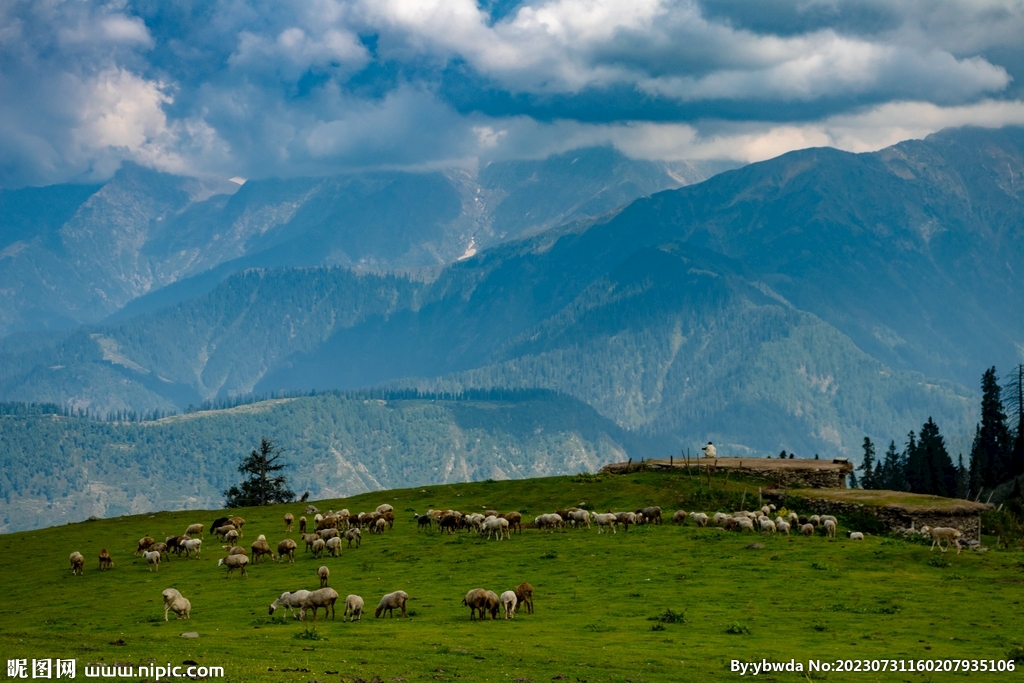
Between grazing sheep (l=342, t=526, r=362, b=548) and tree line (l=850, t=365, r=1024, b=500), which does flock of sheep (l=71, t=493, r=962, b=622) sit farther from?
A: tree line (l=850, t=365, r=1024, b=500)

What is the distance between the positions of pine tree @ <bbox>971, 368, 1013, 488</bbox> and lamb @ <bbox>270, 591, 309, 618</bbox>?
105957mm

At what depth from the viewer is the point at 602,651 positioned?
124ft

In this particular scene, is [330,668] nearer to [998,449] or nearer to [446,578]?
[446,578]

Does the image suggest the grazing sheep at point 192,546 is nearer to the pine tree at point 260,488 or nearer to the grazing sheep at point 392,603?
the grazing sheep at point 392,603

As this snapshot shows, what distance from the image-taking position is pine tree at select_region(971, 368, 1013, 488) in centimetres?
13612

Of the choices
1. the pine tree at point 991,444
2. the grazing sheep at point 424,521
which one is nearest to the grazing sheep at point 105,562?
the grazing sheep at point 424,521

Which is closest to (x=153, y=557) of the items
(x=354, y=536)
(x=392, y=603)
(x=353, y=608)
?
(x=354, y=536)

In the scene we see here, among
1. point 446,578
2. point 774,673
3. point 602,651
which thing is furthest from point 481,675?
point 446,578

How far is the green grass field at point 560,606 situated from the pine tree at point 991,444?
75.1m

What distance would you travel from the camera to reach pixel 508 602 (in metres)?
44.9

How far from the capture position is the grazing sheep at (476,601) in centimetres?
4425

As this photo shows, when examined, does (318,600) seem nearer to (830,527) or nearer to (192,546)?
(192,546)

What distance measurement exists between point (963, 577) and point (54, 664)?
125 feet

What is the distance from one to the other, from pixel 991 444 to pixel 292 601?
131206 millimetres
